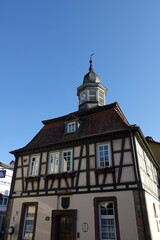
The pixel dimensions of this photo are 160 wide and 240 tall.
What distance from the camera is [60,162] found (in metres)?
12.9

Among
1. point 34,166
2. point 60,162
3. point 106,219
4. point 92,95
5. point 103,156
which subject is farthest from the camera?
point 92,95

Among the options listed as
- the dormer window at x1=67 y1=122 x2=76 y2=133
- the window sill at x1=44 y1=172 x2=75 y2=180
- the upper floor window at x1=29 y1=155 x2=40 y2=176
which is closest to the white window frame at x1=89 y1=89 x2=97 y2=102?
the dormer window at x1=67 y1=122 x2=76 y2=133

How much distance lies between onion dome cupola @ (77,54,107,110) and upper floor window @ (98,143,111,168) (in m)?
6.60

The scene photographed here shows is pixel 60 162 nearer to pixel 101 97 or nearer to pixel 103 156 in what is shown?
pixel 103 156

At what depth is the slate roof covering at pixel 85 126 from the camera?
1281 centimetres

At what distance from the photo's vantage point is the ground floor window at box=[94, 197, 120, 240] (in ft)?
31.9

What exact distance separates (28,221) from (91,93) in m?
12.2

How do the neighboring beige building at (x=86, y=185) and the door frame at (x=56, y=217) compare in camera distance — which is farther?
the door frame at (x=56, y=217)

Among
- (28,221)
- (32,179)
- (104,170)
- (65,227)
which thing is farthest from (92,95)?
(28,221)

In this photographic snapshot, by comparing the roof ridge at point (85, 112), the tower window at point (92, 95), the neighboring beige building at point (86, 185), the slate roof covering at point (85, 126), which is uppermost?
the tower window at point (92, 95)

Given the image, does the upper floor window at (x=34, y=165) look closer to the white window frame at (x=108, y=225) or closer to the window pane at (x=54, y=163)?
the window pane at (x=54, y=163)

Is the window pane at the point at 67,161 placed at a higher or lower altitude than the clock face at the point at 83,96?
lower

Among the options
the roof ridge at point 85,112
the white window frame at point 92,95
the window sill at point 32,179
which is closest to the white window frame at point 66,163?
the window sill at point 32,179

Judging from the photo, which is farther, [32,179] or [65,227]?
[32,179]
